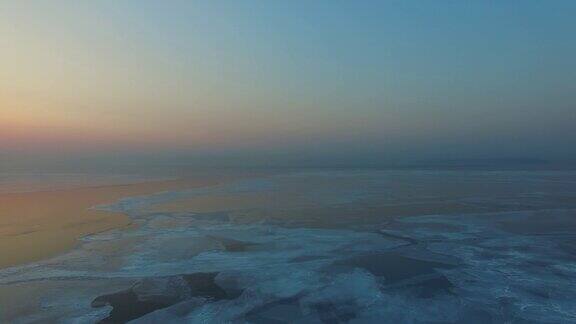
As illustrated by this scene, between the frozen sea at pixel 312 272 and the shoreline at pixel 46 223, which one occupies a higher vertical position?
the shoreline at pixel 46 223

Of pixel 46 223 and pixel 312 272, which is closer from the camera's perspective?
pixel 312 272

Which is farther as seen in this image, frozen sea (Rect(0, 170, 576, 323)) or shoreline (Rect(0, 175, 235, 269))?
shoreline (Rect(0, 175, 235, 269))

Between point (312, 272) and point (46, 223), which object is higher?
point (46, 223)

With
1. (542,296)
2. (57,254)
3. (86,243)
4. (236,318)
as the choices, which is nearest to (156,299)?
(236,318)

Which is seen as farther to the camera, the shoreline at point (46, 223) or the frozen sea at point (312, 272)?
the shoreline at point (46, 223)

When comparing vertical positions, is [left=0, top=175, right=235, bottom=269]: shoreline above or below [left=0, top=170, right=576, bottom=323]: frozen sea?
above
